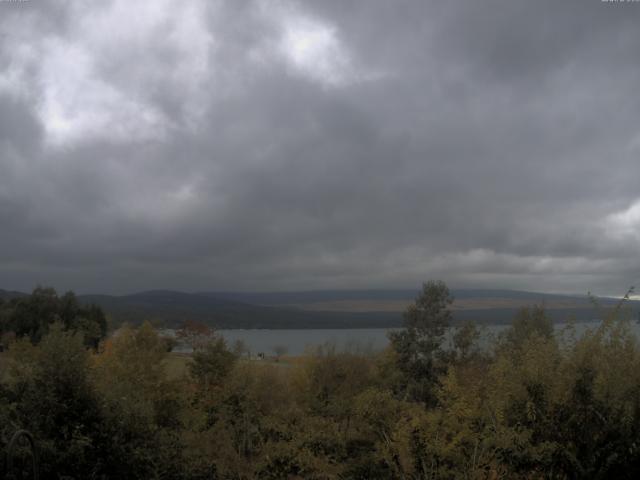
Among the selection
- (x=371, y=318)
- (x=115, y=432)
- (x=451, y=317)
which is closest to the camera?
(x=115, y=432)

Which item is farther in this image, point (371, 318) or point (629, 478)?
point (371, 318)

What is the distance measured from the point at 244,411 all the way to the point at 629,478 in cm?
2309

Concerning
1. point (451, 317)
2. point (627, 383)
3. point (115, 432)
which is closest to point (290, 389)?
point (451, 317)

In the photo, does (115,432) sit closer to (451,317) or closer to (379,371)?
(379,371)

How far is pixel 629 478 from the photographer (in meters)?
11.9

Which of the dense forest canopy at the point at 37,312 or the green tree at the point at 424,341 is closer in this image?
the green tree at the point at 424,341

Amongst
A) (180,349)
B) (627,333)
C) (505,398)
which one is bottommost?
(180,349)

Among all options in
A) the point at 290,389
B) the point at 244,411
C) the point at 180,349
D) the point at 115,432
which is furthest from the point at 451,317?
the point at 180,349

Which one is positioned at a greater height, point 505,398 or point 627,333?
point 627,333

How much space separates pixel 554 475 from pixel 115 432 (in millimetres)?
10196

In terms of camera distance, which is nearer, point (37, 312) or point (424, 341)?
point (424, 341)

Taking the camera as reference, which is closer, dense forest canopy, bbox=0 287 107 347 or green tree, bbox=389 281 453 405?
green tree, bbox=389 281 453 405

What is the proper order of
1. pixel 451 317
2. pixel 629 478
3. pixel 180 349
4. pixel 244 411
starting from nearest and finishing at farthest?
pixel 629 478 < pixel 244 411 < pixel 451 317 < pixel 180 349

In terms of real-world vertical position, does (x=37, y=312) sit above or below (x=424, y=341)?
above
